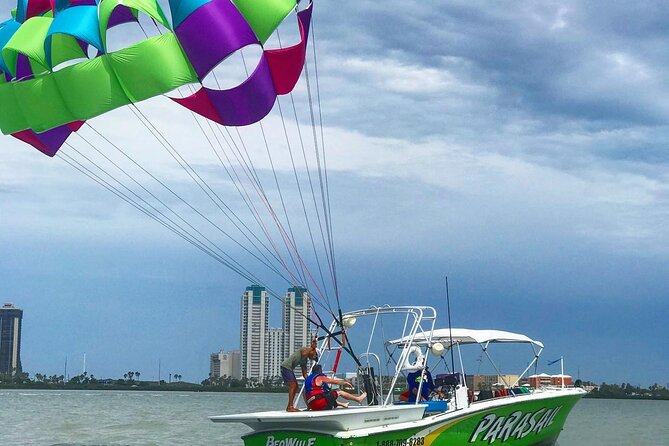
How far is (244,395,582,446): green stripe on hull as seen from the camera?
1270cm

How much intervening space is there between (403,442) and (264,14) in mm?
6213

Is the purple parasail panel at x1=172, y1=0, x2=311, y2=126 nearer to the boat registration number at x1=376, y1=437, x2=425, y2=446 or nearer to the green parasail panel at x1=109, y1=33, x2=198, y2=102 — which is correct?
the green parasail panel at x1=109, y1=33, x2=198, y2=102

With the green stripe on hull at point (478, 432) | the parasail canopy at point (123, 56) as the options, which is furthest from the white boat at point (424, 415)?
the parasail canopy at point (123, 56)

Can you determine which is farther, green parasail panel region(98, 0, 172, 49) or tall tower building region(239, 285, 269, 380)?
tall tower building region(239, 285, 269, 380)

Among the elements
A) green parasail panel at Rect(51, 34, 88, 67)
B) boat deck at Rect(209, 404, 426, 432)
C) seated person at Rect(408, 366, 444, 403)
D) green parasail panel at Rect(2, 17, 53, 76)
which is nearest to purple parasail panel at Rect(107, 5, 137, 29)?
green parasail panel at Rect(51, 34, 88, 67)

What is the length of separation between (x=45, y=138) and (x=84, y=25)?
3264mm

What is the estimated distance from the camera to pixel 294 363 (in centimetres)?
1364

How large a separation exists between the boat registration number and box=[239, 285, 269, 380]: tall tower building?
130635mm

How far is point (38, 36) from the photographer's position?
41.3 feet

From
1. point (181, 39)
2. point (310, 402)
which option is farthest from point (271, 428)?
point (181, 39)

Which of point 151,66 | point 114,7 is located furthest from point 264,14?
point 114,7

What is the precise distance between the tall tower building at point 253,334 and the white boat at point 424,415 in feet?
419

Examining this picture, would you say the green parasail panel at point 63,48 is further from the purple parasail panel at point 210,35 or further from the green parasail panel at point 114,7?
the purple parasail panel at point 210,35

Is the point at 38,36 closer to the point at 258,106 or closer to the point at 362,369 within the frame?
A: the point at 258,106
